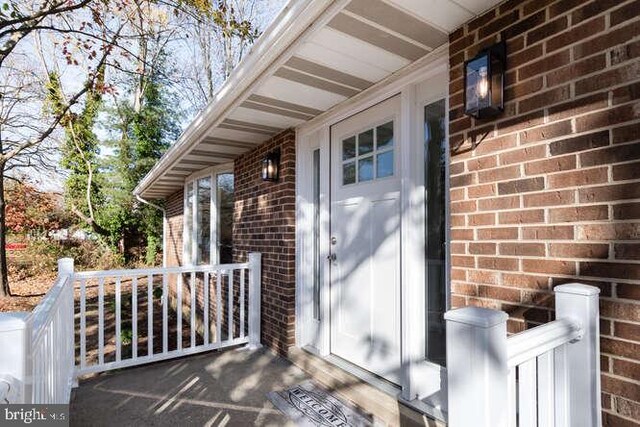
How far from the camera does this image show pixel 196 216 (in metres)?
6.91

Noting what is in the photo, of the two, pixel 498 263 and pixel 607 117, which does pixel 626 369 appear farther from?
pixel 607 117

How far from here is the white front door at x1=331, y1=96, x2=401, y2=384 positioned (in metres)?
2.55

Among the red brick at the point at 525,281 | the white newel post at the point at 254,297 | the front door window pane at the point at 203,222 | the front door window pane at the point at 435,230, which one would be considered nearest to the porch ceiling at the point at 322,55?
the front door window pane at the point at 435,230

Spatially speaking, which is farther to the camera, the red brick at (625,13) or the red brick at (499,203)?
the red brick at (499,203)

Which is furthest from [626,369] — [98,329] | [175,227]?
[175,227]

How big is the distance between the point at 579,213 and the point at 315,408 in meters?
2.04

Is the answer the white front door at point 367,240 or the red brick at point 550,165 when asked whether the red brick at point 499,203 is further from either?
the white front door at point 367,240

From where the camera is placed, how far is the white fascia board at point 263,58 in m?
1.76

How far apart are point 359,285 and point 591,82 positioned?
1973 millimetres

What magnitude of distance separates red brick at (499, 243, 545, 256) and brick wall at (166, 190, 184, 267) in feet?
25.0

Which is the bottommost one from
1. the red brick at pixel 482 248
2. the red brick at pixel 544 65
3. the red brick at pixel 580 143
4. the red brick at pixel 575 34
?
the red brick at pixel 482 248

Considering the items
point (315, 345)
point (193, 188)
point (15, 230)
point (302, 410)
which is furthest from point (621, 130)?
point (15, 230)

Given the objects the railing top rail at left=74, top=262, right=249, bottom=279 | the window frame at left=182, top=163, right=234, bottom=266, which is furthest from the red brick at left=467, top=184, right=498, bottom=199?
the window frame at left=182, top=163, right=234, bottom=266

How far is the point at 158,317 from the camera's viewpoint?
814 centimetres
